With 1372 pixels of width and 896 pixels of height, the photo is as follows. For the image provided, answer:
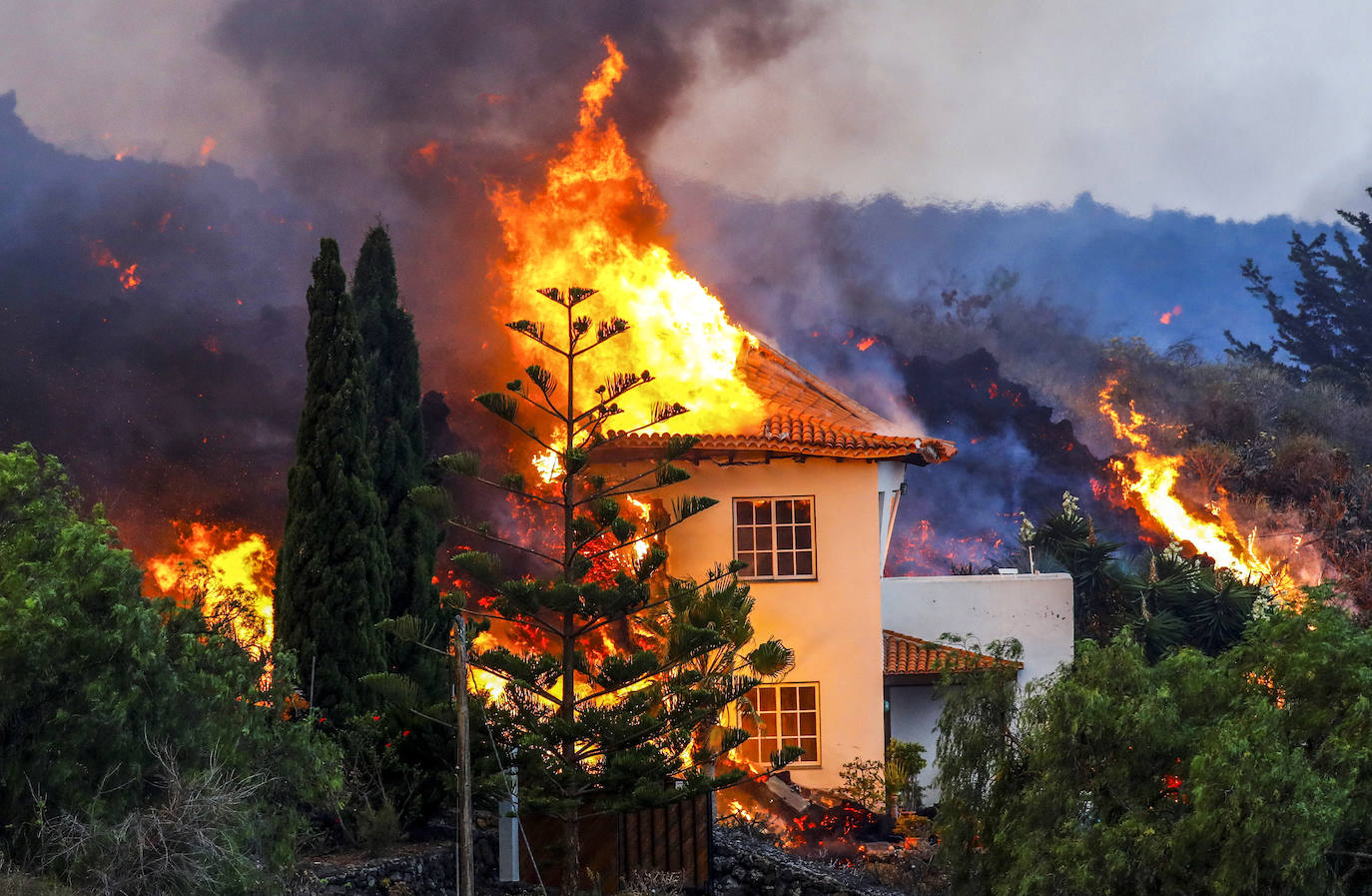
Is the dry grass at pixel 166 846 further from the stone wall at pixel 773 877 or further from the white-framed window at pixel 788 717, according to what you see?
the white-framed window at pixel 788 717

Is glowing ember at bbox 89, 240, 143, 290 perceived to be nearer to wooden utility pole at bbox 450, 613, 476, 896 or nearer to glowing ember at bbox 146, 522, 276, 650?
glowing ember at bbox 146, 522, 276, 650

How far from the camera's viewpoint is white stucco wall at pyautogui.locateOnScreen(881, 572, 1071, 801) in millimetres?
19781

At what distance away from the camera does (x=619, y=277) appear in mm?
21844

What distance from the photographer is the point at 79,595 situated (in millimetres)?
10719

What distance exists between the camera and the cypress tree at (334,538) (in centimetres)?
1529

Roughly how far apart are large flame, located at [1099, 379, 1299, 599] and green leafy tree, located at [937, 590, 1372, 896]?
861 inches

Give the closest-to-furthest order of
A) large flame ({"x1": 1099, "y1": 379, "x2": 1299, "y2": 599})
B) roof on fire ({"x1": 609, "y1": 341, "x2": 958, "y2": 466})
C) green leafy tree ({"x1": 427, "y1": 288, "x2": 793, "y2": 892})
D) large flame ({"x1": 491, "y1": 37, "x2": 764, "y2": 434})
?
green leafy tree ({"x1": 427, "y1": 288, "x2": 793, "y2": 892}) < roof on fire ({"x1": 609, "y1": 341, "x2": 958, "y2": 466}) < large flame ({"x1": 491, "y1": 37, "x2": 764, "y2": 434}) < large flame ({"x1": 1099, "y1": 379, "x2": 1299, "y2": 599})

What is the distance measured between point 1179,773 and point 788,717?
23.6 ft

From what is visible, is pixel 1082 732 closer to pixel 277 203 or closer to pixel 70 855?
pixel 70 855

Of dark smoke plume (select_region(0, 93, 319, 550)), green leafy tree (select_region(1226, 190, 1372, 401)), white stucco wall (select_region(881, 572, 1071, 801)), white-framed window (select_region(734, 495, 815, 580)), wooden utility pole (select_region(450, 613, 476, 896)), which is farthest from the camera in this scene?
green leafy tree (select_region(1226, 190, 1372, 401))

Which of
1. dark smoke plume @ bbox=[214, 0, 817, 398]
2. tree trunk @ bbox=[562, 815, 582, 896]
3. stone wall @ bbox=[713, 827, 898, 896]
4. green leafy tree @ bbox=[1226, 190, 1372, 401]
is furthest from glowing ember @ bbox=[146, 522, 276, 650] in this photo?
green leafy tree @ bbox=[1226, 190, 1372, 401]

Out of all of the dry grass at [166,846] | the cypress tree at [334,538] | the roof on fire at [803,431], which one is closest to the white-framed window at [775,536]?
the roof on fire at [803,431]

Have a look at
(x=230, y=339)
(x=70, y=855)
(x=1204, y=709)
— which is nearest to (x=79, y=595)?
(x=70, y=855)

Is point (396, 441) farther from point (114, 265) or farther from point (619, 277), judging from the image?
point (114, 265)
